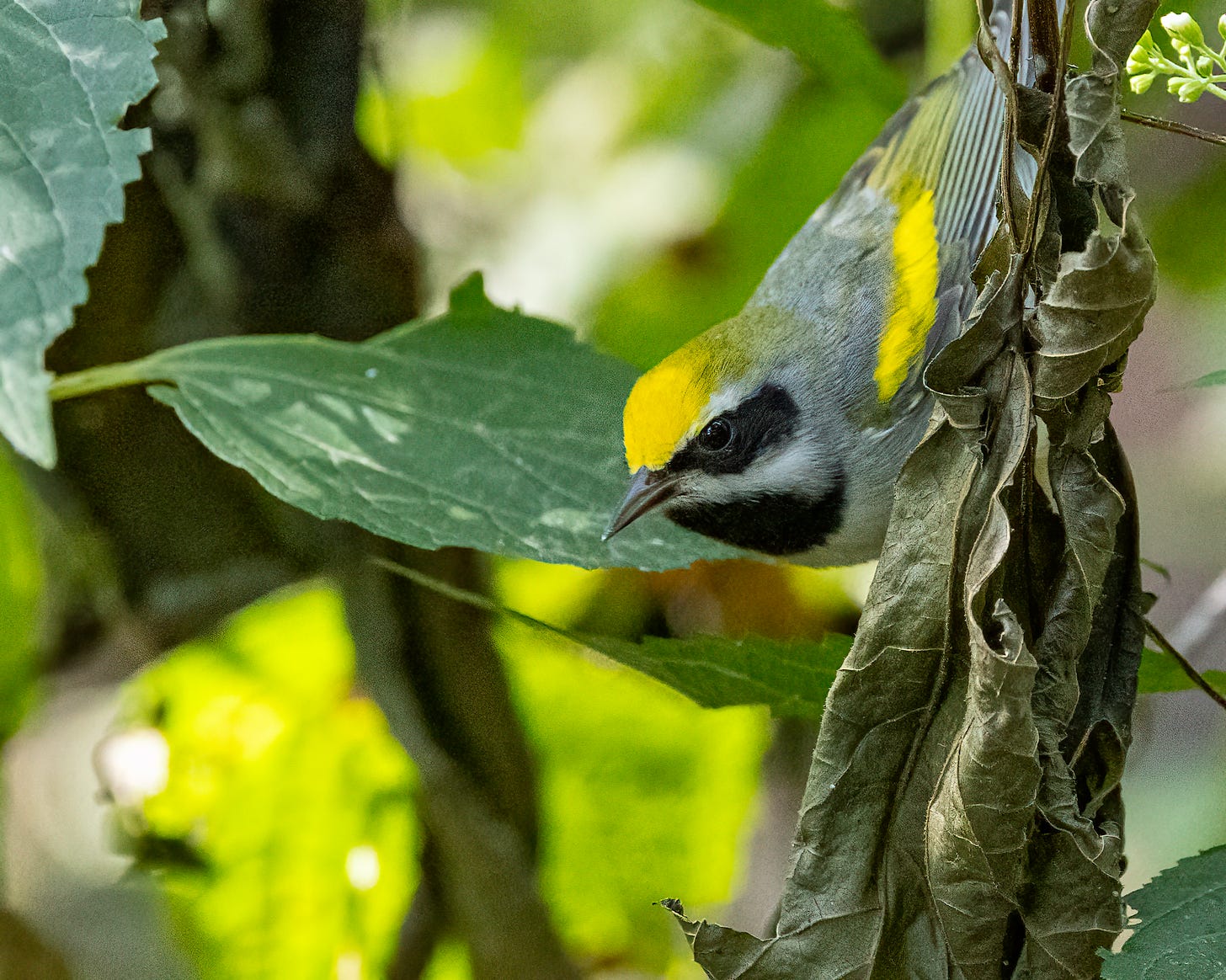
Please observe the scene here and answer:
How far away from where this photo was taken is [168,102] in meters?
1.79

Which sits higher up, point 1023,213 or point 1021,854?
point 1023,213

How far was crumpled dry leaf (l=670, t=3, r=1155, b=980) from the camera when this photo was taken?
78cm

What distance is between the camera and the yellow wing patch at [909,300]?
1448 mm

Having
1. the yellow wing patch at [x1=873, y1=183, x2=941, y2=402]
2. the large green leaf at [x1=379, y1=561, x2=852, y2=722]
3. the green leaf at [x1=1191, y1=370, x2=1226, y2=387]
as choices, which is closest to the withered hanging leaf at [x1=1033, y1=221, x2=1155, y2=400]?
the green leaf at [x1=1191, y1=370, x2=1226, y2=387]

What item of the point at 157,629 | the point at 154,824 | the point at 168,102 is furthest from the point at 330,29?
the point at 154,824

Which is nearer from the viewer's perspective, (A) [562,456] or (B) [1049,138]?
(B) [1049,138]

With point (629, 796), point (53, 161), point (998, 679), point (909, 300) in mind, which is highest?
point (53, 161)

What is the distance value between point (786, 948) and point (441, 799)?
39.9 inches

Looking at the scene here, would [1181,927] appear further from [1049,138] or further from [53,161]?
[53,161]

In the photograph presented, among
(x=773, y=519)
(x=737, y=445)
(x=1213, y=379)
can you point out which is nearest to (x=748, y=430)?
(x=737, y=445)

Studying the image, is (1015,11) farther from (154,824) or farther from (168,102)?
(154,824)

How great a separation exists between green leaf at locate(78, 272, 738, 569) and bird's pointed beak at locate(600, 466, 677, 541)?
17 mm

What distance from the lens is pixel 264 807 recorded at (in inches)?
73.5

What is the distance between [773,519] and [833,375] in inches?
8.5
